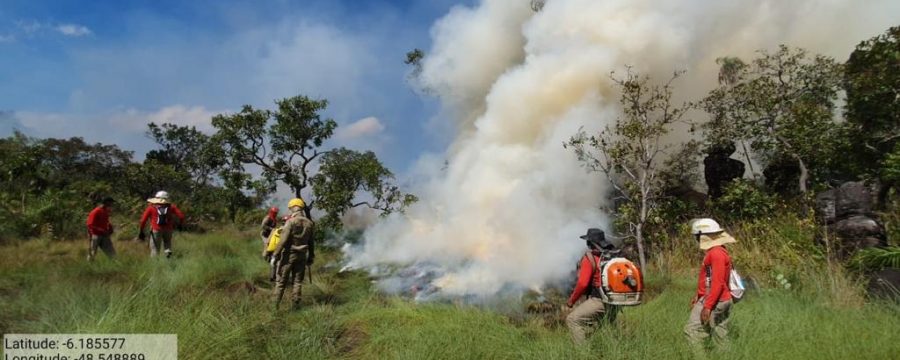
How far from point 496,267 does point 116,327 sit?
280 inches

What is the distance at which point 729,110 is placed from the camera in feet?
49.0

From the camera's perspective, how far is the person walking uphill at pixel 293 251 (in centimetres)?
752

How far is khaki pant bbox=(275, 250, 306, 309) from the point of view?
296 inches

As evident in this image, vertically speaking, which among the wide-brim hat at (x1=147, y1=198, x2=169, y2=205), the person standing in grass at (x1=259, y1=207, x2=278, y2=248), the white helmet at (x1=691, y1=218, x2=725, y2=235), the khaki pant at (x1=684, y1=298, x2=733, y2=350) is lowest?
the khaki pant at (x1=684, y1=298, x2=733, y2=350)

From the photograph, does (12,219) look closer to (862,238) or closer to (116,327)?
(116,327)

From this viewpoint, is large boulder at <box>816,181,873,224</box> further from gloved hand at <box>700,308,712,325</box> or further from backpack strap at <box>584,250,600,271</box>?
backpack strap at <box>584,250,600,271</box>

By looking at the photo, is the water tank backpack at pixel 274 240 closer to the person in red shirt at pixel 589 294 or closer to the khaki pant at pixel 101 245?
the khaki pant at pixel 101 245

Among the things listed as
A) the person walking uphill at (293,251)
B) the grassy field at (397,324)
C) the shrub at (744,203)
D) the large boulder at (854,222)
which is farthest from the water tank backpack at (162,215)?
the shrub at (744,203)

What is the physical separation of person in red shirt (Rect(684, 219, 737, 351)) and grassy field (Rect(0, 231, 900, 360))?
0.20 metres

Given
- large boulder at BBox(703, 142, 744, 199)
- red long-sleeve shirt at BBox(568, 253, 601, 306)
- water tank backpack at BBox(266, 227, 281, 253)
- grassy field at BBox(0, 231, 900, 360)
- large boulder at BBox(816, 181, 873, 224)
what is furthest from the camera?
large boulder at BBox(703, 142, 744, 199)

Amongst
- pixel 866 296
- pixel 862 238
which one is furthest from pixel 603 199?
pixel 866 296

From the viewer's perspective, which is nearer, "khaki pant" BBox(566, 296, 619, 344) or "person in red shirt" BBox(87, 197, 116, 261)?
"khaki pant" BBox(566, 296, 619, 344)

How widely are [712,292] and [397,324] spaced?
11.1 ft

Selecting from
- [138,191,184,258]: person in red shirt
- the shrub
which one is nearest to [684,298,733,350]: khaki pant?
the shrub
